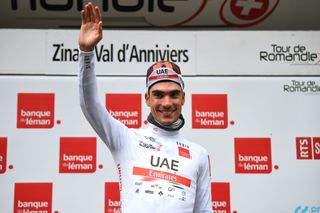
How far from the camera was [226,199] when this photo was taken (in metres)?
2.62

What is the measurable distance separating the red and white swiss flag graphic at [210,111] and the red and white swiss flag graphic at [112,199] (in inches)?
26.9

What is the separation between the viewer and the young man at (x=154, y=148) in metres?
1.37

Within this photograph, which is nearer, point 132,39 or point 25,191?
point 25,191

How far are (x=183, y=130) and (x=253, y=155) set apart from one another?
0.51 meters

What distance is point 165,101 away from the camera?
4.96 ft

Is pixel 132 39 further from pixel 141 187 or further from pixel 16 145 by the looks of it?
pixel 141 187

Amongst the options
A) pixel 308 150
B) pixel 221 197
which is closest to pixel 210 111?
pixel 221 197

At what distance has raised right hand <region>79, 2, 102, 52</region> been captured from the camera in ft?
4.34

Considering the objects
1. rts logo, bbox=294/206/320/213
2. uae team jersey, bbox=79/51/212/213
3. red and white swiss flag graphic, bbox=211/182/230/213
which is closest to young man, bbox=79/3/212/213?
uae team jersey, bbox=79/51/212/213

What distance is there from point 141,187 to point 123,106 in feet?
4.21

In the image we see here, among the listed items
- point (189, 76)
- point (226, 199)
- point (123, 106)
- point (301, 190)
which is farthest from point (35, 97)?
point (301, 190)

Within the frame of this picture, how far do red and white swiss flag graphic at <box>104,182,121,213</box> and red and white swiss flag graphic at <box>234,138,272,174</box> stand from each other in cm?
83

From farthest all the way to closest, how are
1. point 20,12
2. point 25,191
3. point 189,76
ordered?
point 20,12 < point 189,76 < point 25,191

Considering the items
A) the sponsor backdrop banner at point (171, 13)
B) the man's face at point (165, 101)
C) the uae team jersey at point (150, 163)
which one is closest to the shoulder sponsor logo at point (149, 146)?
the uae team jersey at point (150, 163)
